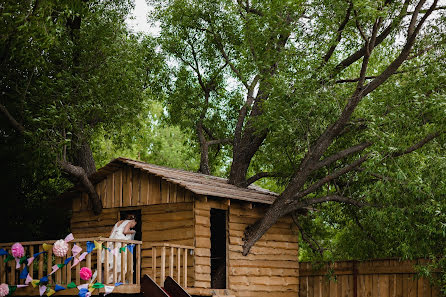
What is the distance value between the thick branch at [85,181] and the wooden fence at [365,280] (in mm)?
6254

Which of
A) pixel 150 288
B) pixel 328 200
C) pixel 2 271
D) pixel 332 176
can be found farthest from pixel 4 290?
pixel 332 176

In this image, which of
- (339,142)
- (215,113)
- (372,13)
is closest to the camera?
(372,13)

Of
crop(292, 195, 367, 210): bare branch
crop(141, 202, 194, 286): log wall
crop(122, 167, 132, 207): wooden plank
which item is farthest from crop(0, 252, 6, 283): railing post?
crop(292, 195, 367, 210): bare branch

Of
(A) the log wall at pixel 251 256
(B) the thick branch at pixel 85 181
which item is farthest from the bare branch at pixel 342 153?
(B) the thick branch at pixel 85 181

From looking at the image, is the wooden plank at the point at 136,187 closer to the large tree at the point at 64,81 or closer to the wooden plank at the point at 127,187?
the wooden plank at the point at 127,187

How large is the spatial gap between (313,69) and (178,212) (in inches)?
199

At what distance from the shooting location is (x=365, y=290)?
1720 centimetres

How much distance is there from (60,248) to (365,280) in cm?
839

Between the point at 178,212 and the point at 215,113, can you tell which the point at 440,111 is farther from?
the point at 215,113

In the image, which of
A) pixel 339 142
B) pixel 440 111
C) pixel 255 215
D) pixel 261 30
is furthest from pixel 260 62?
pixel 440 111

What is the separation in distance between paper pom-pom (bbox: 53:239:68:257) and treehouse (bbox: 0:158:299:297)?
0.85 meters

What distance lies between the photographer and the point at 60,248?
1298 cm

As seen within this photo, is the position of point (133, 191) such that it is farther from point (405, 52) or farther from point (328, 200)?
point (405, 52)

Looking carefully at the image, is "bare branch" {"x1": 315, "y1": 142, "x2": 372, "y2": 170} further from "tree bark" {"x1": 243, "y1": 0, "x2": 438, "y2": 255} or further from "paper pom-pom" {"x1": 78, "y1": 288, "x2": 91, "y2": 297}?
"paper pom-pom" {"x1": 78, "y1": 288, "x2": 91, "y2": 297}
